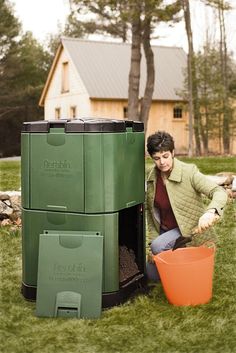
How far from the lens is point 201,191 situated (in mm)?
4043

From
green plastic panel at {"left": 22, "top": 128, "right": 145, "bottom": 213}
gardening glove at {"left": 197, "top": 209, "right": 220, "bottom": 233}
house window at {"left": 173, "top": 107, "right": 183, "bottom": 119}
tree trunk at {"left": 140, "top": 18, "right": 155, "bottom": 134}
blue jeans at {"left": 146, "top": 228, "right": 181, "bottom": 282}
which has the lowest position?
blue jeans at {"left": 146, "top": 228, "right": 181, "bottom": 282}

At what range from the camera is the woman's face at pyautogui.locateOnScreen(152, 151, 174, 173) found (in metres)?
4.02

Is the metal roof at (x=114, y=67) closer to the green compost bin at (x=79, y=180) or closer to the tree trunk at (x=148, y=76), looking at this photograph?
the tree trunk at (x=148, y=76)

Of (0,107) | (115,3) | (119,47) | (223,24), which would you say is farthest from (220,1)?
(0,107)

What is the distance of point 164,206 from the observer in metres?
4.23

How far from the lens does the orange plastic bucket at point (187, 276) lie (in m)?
3.75

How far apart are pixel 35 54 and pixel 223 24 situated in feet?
52.3

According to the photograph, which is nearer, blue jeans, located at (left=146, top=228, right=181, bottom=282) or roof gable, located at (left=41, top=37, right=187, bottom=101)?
blue jeans, located at (left=146, top=228, right=181, bottom=282)

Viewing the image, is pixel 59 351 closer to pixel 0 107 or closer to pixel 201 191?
pixel 201 191

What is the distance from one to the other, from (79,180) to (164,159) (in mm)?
627

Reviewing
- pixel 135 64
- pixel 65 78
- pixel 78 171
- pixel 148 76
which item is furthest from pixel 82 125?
pixel 65 78

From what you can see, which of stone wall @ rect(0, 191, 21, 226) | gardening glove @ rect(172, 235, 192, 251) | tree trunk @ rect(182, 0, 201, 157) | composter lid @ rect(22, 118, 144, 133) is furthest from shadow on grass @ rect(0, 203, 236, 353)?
tree trunk @ rect(182, 0, 201, 157)

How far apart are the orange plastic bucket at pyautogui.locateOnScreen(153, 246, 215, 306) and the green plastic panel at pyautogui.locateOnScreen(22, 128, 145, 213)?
1.55 ft

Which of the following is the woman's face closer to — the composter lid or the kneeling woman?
the kneeling woman
